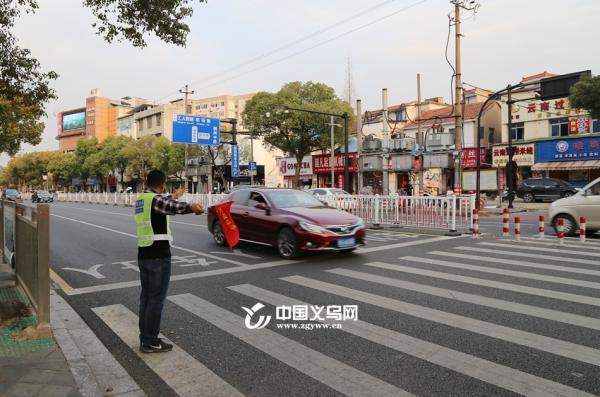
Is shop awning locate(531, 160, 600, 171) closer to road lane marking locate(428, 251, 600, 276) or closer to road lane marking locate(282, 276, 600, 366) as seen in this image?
road lane marking locate(428, 251, 600, 276)

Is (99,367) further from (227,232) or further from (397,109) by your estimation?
(397,109)

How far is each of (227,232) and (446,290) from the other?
3.27m

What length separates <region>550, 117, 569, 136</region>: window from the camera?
33188 mm

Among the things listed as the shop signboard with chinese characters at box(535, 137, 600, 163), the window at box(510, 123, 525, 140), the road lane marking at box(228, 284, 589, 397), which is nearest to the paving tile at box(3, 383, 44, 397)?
the road lane marking at box(228, 284, 589, 397)

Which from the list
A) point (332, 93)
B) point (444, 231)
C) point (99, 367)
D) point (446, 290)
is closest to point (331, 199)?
point (444, 231)

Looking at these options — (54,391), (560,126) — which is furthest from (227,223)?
(560,126)

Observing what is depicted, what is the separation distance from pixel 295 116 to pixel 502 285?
98.1 feet

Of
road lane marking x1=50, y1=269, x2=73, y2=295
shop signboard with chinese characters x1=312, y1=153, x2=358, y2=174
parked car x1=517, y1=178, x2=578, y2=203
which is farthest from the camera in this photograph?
shop signboard with chinese characters x1=312, y1=153, x2=358, y2=174

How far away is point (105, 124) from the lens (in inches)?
4183

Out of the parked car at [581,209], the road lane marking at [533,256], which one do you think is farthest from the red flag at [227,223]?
the parked car at [581,209]

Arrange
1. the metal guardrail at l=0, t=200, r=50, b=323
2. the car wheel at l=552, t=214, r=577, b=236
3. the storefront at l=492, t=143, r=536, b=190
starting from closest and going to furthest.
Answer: the metal guardrail at l=0, t=200, r=50, b=323, the car wheel at l=552, t=214, r=577, b=236, the storefront at l=492, t=143, r=536, b=190

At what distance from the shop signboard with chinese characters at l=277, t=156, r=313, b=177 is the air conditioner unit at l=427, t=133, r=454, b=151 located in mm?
16819

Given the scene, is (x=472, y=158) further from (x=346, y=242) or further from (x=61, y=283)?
(x=61, y=283)

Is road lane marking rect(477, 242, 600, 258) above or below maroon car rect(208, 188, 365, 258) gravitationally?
below
